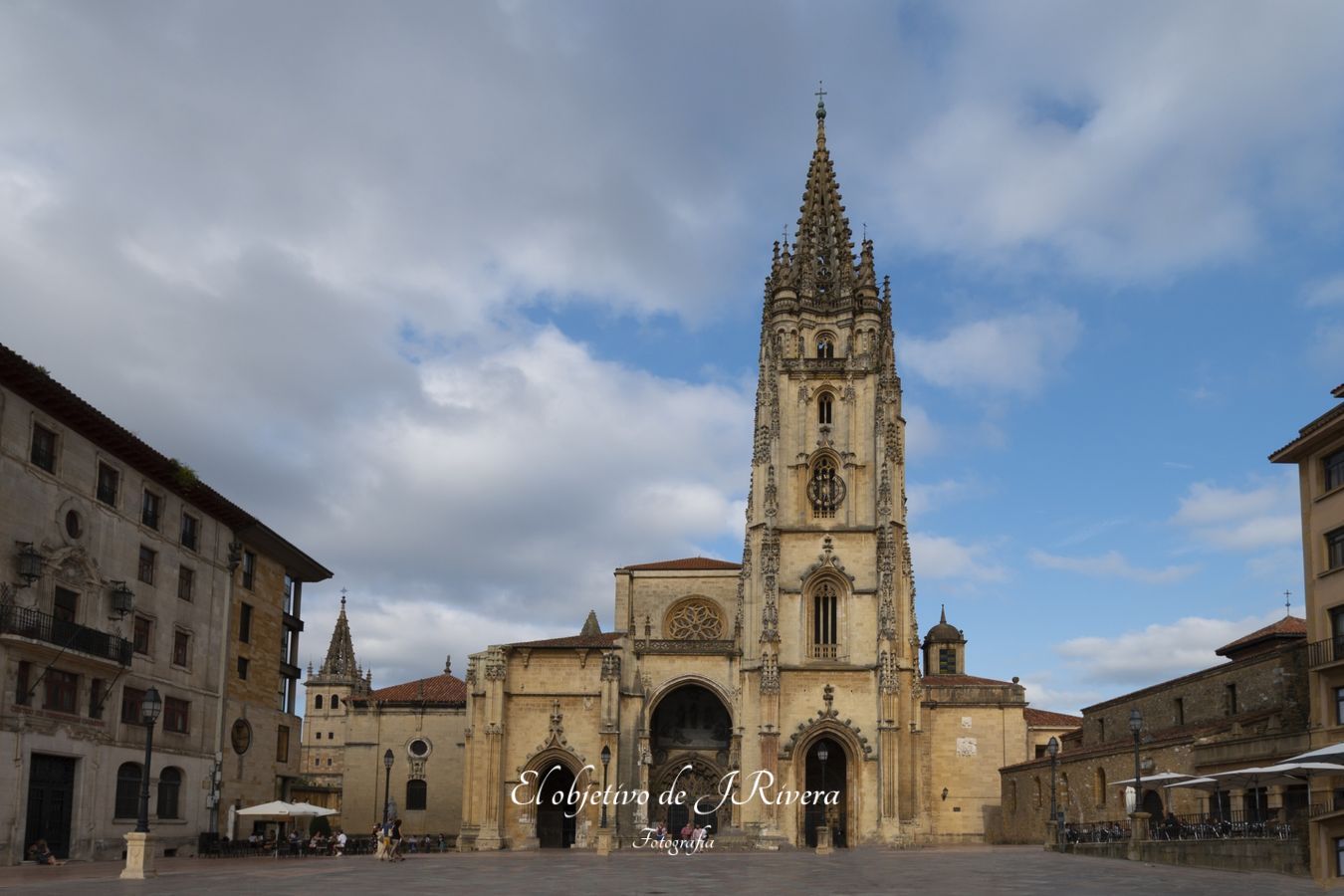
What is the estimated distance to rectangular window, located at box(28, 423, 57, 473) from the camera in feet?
110

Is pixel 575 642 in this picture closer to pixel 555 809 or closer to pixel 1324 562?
pixel 555 809

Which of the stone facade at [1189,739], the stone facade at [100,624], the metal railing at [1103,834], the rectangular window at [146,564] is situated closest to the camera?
the stone facade at [100,624]

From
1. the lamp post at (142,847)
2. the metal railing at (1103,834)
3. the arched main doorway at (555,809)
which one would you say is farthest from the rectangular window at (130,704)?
the metal railing at (1103,834)

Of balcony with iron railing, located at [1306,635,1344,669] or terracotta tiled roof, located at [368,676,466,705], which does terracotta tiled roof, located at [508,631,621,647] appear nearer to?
terracotta tiled roof, located at [368,676,466,705]

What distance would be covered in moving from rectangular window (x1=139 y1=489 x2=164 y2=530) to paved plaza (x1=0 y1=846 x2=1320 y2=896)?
35.4 ft

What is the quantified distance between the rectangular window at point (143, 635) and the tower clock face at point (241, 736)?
24.9 ft

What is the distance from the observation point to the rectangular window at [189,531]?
43.1m

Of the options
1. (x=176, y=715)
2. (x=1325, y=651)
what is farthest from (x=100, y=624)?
(x=1325, y=651)

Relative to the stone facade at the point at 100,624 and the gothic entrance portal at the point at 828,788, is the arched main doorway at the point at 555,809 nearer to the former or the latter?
the gothic entrance portal at the point at 828,788

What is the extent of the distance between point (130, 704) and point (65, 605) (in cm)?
528

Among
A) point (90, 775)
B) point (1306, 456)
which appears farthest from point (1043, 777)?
point (90, 775)

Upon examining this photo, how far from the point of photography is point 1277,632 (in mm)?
47062

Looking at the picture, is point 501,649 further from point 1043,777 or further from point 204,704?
point 1043,777

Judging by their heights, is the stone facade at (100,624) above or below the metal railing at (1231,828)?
above
